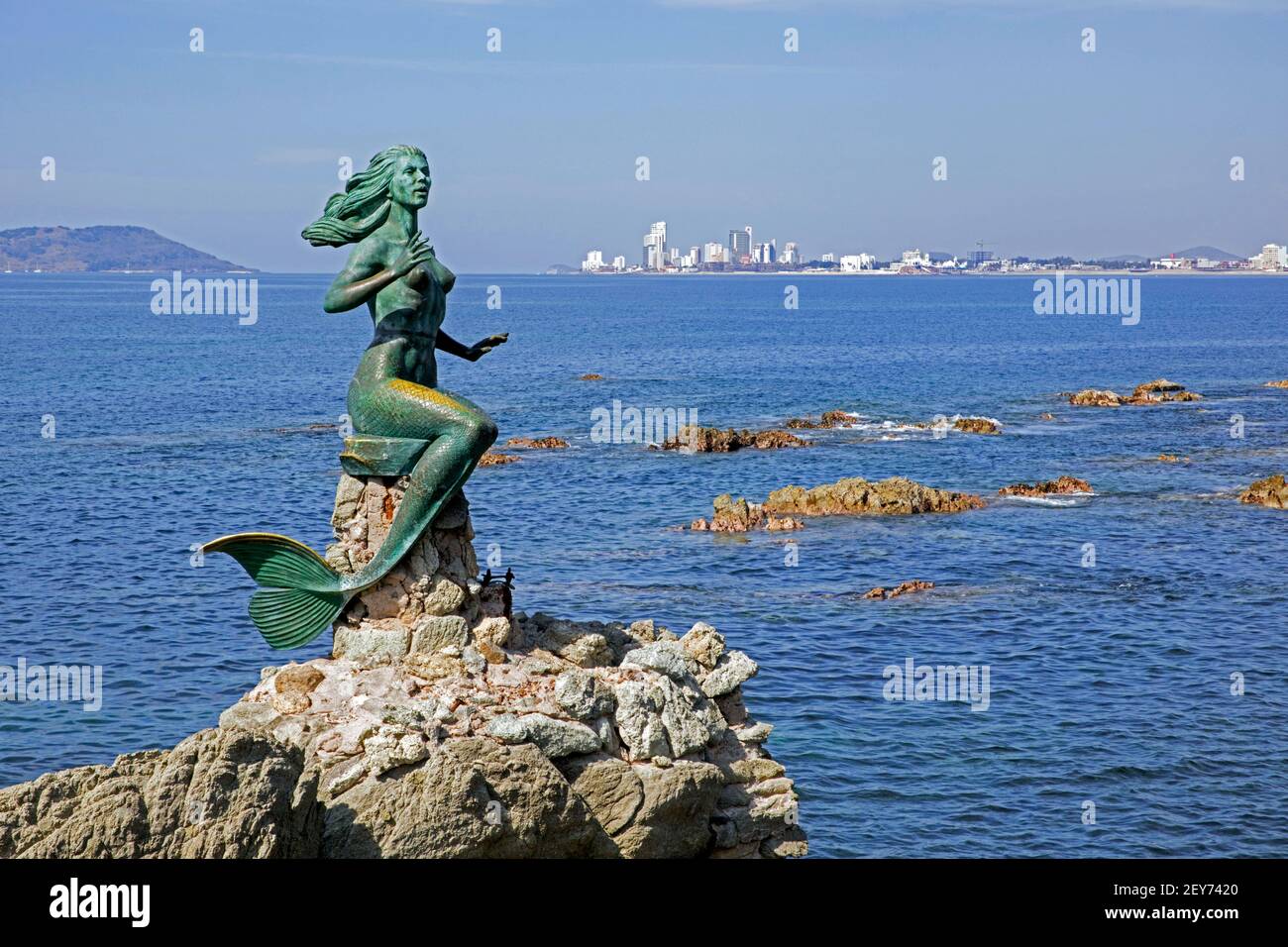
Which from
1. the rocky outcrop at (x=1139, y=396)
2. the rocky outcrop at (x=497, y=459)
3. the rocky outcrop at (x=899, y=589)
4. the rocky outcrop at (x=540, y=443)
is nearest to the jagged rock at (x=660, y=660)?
the rocky outcrop at (x=899, y=589)

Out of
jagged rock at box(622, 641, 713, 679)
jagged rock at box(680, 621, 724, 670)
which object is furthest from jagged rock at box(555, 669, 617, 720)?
jagged rock at box(680, 621, 724, 670)

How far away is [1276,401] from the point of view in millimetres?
86562

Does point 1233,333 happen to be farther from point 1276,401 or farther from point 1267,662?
point 1267,662

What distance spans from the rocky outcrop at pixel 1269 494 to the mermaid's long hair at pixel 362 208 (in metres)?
44.1

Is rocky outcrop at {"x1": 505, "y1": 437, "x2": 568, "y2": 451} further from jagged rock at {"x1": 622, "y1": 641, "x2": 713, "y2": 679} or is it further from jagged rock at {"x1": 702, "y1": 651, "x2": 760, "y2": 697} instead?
jagged rock at {"x1": 622, "y1": 641, "x2": 713, "y2": 679}

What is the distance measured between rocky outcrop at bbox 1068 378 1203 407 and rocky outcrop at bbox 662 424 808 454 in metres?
24.0

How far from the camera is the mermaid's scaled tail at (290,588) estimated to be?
16.0m

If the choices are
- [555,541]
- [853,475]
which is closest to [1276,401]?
[853,475]

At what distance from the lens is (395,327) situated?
16234mm

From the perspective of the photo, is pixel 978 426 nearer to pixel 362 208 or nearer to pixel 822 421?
pixel 822 421

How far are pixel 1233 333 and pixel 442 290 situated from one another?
14883 cm

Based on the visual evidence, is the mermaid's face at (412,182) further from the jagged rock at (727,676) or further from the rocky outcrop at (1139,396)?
the rocky outcrop at (1139,396)
